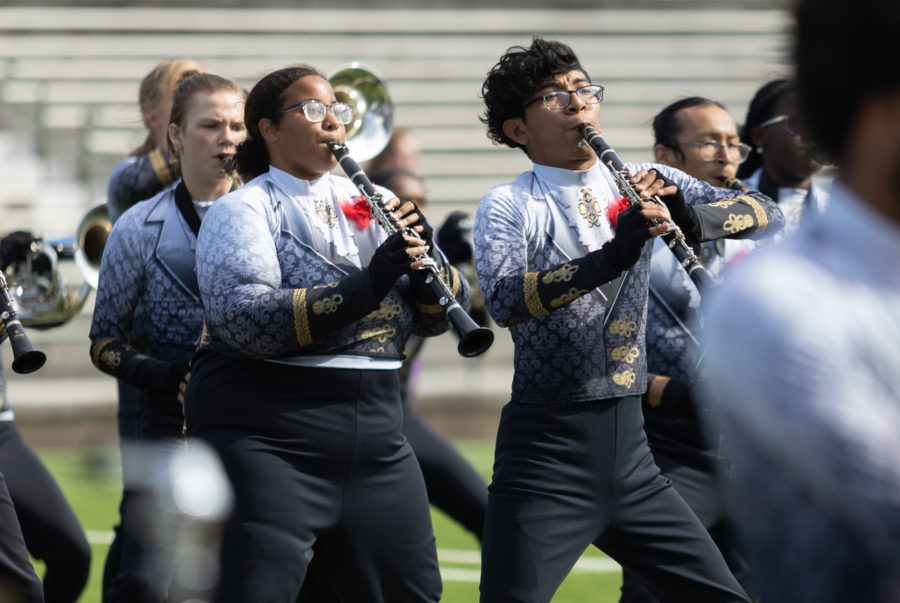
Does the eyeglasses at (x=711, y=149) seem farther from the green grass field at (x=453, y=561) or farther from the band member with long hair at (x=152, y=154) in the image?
the green grass field at (x=453, y=561)

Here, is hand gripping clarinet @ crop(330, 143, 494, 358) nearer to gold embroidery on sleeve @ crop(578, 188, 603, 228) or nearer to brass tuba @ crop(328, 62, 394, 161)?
gold embroidery on sleeve @ crop(578, 188, 603, 228)

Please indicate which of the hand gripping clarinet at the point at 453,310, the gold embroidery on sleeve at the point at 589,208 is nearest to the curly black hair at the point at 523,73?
the gold embroidery on sleeve at the point at 589,208

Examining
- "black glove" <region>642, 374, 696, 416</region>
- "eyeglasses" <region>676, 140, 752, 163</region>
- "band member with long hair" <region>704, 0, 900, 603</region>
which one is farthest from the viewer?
"eyeglasses" <region>676, 140, 752, 163</region>

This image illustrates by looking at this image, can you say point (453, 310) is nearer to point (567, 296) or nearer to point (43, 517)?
point (567, 296)

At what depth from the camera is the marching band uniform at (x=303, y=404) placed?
3.01 m

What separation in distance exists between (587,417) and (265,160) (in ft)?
3.36

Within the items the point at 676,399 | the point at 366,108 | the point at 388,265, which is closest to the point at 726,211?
the point at 676,399

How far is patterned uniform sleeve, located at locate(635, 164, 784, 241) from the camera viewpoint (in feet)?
11.4

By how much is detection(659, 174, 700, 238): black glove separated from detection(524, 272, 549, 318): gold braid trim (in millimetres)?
475

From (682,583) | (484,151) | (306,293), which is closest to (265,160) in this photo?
(306,293)

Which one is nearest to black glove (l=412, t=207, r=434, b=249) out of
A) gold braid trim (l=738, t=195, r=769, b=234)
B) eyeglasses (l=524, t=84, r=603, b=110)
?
eyeglasses (l=524, t=84, r=603, b=110)

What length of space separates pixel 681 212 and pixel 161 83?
2.12 metres

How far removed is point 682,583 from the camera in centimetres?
319

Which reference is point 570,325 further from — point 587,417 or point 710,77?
point 710,77
